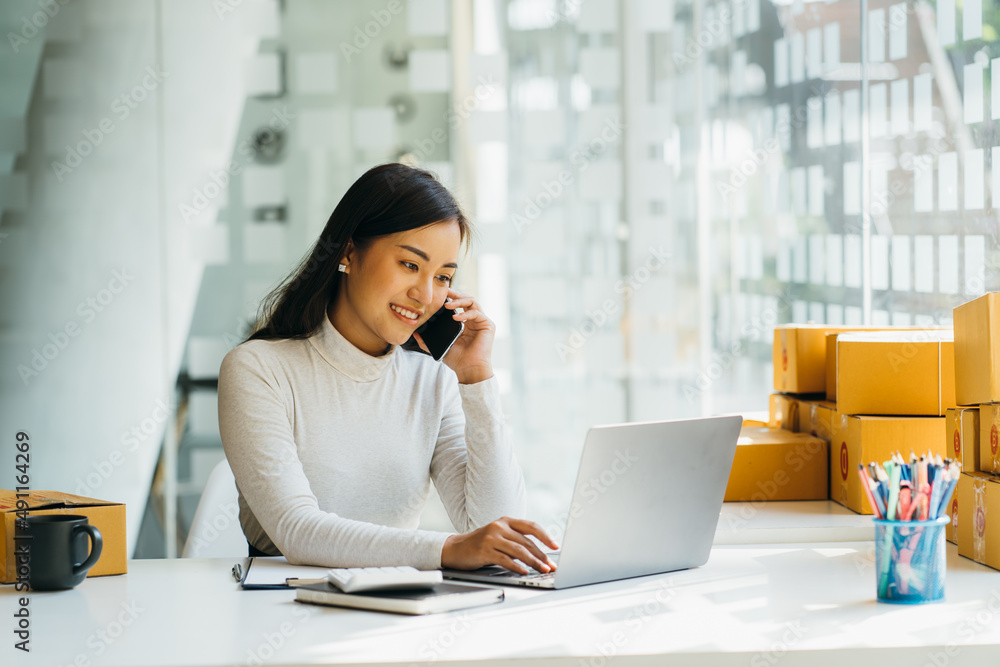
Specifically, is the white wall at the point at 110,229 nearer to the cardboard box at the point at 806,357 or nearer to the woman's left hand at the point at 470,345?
the woman's left hand at the point at 470,345

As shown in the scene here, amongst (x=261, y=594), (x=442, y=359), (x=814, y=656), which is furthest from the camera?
(x=442, y=359)

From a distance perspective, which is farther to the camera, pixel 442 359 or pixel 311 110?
pixel 311 110

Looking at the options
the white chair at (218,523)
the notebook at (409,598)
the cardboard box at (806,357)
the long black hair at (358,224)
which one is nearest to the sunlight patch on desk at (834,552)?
the notebook at (409,598)

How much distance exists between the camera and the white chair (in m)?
1.64

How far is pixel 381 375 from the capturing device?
69.0 inches

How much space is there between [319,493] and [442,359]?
0.34m

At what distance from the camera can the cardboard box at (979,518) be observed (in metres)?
1.38

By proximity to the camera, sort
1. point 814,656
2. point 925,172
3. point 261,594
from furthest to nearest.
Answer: point 925,172 < point 261,594 < point 814,656

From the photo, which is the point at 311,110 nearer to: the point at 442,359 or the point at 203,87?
the point at 203,87

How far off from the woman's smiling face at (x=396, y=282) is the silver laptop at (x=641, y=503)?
55 cm

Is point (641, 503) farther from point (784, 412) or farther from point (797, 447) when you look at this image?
point (784, 412)

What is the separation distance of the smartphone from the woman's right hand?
52 cm

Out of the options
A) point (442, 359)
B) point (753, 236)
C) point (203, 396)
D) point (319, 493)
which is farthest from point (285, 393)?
point (753, 236)

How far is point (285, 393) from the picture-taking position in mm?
1623
